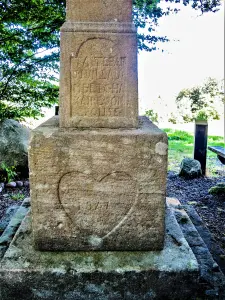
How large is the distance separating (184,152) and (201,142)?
176cm

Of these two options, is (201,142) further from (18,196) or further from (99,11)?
(99,11)

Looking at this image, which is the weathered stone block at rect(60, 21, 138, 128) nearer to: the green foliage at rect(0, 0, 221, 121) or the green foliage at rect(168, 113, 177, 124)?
the green foliage at rect(0, 0, 221, 121)

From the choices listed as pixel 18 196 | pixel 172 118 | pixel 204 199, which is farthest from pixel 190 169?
pixel 172 118

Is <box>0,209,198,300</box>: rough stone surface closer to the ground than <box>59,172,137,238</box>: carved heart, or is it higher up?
closer to the ground

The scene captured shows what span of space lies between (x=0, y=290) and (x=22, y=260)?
0.22 m

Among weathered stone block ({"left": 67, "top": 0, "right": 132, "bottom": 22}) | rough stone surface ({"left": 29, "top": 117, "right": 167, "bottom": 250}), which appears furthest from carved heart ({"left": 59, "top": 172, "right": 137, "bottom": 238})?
weathered stone block ({"left": 67, "top": 0, "right": 132, "bottom": 22})

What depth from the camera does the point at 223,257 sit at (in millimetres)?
2557

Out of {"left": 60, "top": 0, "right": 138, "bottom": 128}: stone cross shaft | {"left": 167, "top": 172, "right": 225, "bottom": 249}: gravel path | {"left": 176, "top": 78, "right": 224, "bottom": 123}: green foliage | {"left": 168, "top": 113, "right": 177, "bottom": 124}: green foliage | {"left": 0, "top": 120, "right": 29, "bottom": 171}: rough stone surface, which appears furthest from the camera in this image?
{"left": 176, "top": 78, "right": 224, "bottom": 123}: green foliage

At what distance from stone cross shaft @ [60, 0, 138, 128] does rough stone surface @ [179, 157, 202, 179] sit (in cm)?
401

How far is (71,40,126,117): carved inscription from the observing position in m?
2.04

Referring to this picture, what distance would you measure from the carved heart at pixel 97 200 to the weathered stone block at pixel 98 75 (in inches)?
15.2

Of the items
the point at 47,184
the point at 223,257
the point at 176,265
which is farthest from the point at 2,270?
the point at 223,257

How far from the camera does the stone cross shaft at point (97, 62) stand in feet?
6.63

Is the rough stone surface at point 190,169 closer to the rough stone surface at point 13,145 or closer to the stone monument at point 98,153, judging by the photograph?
the rough stone surface at point 13,145
